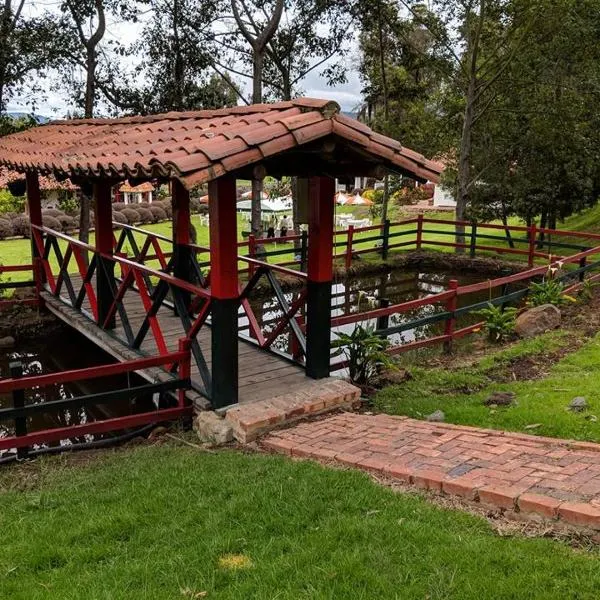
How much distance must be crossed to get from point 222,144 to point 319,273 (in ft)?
6.61

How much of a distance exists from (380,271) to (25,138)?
10196 mm

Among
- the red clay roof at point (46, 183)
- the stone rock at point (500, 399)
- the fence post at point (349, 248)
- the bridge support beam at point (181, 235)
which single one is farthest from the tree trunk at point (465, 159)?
the stone rock at point (500, 399)

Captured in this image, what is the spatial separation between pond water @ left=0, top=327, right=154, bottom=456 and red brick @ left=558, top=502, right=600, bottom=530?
5.30 metres

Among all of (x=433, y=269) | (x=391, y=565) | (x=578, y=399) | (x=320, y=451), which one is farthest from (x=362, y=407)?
(x=433, y=269)

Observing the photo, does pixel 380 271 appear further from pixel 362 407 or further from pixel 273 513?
pixel 273 513

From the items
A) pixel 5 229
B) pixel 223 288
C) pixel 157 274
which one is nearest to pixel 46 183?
pixel 5 229

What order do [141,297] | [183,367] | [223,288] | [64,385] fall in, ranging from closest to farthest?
1. [223,288]
2. [183,367]
3. [141,297]
4. [64,385]

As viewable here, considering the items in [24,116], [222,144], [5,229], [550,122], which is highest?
[550,122]

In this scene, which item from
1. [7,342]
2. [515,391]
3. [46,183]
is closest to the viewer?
[515,391]

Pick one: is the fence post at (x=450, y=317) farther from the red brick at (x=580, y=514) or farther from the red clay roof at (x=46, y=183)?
the red clay roof at (x=46, y=183)

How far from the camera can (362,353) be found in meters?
7.31

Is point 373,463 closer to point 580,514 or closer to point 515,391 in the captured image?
point 580,514

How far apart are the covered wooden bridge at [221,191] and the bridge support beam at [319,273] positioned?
11 millimetres

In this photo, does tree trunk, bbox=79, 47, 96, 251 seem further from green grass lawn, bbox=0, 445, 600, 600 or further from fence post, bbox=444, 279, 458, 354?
green grass lawn, bbox=0, 445, 600, 600
